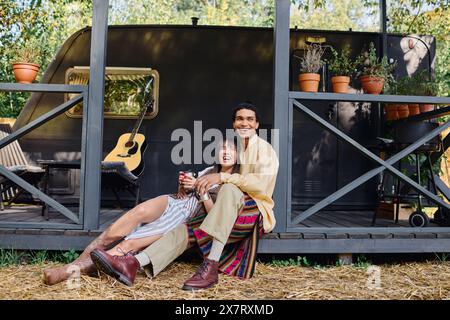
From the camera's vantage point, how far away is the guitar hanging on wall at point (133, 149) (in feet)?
16.6

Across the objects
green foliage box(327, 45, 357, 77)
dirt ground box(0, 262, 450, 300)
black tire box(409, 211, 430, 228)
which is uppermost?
green foliage box(327, 45, 357, 77)

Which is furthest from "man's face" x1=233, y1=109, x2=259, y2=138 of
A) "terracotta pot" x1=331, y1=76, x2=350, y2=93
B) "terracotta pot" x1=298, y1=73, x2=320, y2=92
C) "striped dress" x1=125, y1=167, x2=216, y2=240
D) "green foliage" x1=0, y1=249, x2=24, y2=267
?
"green foliage" x1=0, y1=249, x2=24, y2=267

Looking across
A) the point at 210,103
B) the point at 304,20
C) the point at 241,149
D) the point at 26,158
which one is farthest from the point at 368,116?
the point at 304,20

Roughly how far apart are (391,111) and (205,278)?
10.9 ft

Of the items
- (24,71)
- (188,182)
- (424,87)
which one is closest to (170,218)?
(188,182)

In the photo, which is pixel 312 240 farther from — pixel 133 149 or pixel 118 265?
pixel 133 149

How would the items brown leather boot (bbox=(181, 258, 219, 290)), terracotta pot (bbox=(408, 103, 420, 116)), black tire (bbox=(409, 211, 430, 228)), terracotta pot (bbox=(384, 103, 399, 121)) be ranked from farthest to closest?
terracotta pot (bbox=(384, 103, 399, 121))
terracotta pot (bbox=(408, 103, 420, 116))
black tire (bbox=(409, 211, 430, 228))
brown leather boot (bbox=(181, 258, 219, 290))

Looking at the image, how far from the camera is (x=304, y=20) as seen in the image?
20.8 meters

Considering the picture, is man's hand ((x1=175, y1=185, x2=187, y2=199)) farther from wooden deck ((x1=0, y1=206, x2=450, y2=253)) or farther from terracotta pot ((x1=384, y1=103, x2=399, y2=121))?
terracotta pot ((x1=384, y1=103, x2=399, y2=121))

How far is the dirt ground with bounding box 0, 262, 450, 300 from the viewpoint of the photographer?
9.14ft

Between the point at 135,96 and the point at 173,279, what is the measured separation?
3041 millimetres

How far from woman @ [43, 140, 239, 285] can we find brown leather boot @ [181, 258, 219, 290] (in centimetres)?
40

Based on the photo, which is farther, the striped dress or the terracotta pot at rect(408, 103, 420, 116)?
the terracotta pot at rect(408, 103, 420, 116)
